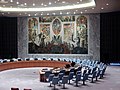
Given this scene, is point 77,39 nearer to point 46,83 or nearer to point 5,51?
point 5,51

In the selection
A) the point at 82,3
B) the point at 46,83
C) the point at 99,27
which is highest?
the point at 82,3

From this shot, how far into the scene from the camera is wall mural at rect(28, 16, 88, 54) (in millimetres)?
26984

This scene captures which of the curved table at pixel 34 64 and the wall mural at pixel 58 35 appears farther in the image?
the wall mural at pixel 58 35

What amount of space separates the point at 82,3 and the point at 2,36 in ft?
40.7

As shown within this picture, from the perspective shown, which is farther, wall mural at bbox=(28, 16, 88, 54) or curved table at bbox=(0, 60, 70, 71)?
wall mural at bbox=(28, 16, 88, 54)

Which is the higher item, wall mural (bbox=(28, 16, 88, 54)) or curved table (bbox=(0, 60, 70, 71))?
wall mural (bbox=(28, 16, 88, 54))

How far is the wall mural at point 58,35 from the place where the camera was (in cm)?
2698

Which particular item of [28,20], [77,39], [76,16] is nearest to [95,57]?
[77,39]

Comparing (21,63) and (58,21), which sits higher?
(58,21)

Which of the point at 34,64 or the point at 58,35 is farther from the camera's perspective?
the point at 58,35

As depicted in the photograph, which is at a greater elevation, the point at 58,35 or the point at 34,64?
the point at 58,35

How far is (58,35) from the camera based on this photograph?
2773cm

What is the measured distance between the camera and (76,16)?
1072 inches

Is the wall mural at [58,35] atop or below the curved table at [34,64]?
atop
